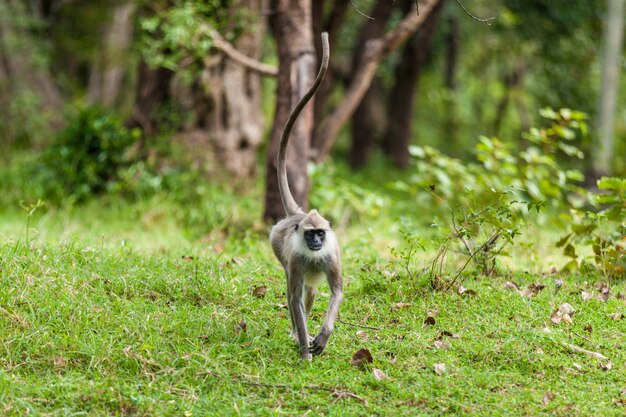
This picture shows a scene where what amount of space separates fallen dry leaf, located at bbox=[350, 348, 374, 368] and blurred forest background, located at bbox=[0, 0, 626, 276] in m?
1.70

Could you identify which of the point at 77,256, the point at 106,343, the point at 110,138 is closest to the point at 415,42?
the point at 110,138

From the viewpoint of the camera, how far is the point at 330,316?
5.30m

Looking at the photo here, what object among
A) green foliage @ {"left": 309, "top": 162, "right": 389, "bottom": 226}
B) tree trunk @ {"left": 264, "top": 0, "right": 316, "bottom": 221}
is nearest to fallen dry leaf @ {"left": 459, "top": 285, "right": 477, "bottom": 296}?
tree trunk @ {"left": 264, "top": 0, "right": 316, "bottom": 221}

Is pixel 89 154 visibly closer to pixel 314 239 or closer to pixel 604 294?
pixel 314 239

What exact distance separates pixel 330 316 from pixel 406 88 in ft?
42.0

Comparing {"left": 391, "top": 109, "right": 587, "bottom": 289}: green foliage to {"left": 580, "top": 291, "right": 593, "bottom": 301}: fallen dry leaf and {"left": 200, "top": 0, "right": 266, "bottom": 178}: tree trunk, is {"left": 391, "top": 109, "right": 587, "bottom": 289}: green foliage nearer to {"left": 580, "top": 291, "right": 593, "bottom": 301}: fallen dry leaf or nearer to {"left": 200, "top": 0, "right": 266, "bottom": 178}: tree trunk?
{"left": 580, "top": 291, "right": 593, "bottom": 301}: fallen dry leaf

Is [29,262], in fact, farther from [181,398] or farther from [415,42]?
[415,42]

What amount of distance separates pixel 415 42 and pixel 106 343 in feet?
40.9

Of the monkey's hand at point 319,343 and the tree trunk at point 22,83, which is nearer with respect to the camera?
the monkey's hand at point 319,343

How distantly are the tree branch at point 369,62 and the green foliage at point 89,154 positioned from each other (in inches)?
109

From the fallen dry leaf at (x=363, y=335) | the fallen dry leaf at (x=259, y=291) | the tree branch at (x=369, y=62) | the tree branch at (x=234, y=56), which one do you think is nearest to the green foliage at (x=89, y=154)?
the tree branch at (x=234, y=56)

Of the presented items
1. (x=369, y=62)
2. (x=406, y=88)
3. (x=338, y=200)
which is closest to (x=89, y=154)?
(x=338, y=200)

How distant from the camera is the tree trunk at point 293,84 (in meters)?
9.12

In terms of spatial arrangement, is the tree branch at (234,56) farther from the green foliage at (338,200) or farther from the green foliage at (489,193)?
the green foliage at (489,193)
